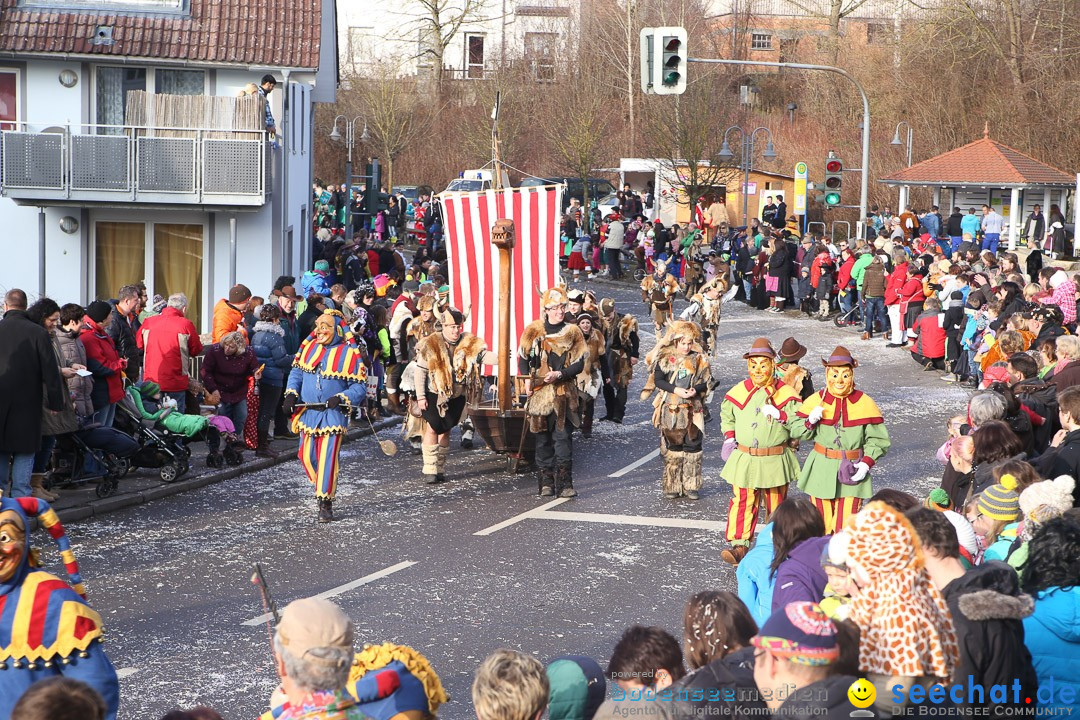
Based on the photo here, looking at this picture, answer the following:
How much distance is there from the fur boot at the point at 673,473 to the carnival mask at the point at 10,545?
8.39m

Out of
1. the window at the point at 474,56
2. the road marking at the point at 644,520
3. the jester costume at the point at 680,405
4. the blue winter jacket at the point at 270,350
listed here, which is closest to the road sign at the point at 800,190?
the blue winter jacket at the point at 270,350

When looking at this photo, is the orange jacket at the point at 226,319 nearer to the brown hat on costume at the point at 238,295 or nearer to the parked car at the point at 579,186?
the brown hat on costume at the point at 238,295

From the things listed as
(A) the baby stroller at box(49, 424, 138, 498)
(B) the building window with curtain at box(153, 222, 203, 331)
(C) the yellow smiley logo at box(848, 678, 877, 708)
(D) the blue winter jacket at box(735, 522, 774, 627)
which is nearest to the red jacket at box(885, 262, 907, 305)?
(B) the building window with curtain at box(153, 222, 203, 331)

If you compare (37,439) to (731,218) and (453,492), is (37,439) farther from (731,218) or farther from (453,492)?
(731,218)

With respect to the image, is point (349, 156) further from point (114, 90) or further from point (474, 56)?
point (474, 56)

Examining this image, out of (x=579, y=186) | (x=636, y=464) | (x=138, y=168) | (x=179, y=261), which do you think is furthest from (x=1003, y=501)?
(x=579, y=186)

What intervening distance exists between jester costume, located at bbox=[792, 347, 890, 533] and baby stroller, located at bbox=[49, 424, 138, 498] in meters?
6.19

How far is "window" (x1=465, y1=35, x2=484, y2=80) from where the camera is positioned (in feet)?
213

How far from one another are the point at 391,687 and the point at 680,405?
8.29m

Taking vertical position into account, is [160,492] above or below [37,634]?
below

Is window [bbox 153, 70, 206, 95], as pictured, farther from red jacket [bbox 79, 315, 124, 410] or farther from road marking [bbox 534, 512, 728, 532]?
road marking [bbox 534, 512, 728, 532]

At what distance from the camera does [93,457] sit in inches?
496

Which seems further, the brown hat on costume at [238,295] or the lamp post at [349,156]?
the lamp post at [349,156]

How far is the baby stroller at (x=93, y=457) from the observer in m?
12.5
